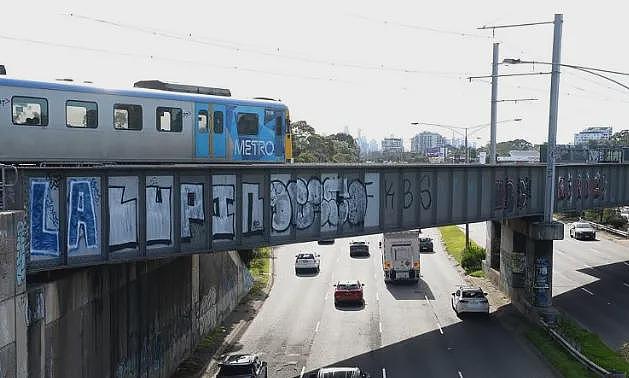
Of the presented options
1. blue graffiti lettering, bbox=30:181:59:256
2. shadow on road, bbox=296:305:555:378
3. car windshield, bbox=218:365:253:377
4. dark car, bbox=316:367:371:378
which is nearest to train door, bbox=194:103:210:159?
car windshield, bbox=218:365:253:377

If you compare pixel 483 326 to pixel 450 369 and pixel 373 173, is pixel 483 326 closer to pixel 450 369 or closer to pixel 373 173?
pixel 450 369

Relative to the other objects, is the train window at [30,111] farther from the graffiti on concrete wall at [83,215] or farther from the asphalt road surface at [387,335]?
the asphalt road surface at [387,335]

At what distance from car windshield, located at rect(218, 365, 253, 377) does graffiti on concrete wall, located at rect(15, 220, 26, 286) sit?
32.5 ft

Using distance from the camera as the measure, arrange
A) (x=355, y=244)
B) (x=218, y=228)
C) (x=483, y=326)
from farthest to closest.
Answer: (x=355, y=244), (x=483, y=326), (x=218, y=228)

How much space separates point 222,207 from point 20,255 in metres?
6.78

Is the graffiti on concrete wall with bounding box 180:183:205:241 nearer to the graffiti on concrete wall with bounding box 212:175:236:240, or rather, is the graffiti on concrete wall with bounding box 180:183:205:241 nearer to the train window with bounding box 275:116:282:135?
the graffiti on concrete wall with bounding box 212:175:236:240

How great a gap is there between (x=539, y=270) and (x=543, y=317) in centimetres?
297

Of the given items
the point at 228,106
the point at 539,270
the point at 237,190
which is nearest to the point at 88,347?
the point at 237,190

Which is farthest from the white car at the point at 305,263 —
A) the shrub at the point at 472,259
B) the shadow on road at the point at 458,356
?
the shadow on road at the point at 458,356

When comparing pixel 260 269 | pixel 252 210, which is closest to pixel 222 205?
pixel 252 210

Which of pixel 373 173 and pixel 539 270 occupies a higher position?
pixel 373 173

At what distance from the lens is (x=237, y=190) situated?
21062 mm

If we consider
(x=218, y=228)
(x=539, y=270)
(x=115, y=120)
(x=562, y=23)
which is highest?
(x=562, y=23)

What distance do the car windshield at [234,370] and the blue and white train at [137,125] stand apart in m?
8.22
